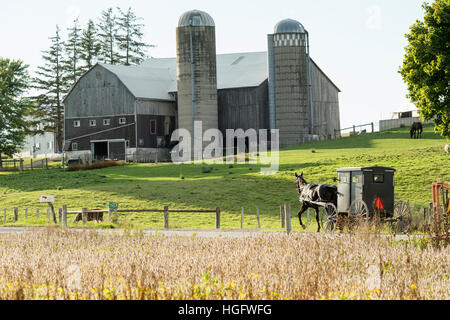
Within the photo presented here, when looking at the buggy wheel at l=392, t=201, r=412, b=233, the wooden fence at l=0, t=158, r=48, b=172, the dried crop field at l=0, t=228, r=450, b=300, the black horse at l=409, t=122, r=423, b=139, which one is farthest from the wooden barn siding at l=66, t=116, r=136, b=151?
the dried crop field at l=0, t=228, r=450, b=300

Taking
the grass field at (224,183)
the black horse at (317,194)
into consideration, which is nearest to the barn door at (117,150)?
the grass field at (224,183)

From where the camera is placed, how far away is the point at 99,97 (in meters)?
70.2

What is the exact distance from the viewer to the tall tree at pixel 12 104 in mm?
71750

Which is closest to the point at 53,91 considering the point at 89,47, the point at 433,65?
the point at 89,47

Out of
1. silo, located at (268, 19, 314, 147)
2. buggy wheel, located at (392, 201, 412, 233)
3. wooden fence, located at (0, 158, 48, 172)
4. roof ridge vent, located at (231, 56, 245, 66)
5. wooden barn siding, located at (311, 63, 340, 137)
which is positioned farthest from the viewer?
roof ridge vent, located at (231, 56, 245, 66)

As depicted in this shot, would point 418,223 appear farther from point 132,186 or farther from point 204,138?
point 204,138

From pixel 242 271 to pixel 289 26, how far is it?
59.3 m

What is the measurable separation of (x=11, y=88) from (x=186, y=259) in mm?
66595

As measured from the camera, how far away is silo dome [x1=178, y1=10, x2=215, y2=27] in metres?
66.8

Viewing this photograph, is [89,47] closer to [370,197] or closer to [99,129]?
[99,129]

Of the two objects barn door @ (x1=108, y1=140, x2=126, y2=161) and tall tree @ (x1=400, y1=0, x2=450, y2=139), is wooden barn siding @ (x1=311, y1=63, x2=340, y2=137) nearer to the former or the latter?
barn door @ (x1=108, y1=140, x2=126, y2=161)
